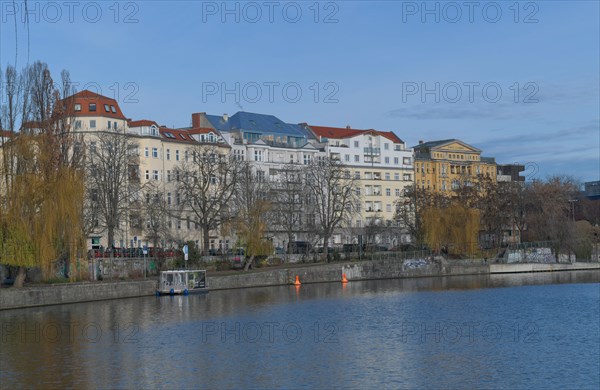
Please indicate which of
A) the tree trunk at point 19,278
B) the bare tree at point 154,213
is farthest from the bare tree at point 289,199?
the tree trunk at point 19,278

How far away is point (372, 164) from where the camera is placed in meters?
147

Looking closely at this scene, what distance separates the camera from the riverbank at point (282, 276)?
2476 inches

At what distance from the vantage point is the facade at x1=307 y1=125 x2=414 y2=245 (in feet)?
472

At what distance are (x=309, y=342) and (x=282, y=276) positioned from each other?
45157 millimetres

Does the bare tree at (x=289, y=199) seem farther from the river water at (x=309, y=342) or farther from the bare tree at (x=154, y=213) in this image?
the river water at (x=309, y=342)

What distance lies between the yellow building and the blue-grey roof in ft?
86.4

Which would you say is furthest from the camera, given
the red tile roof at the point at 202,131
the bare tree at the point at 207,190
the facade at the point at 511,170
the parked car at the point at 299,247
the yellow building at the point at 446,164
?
the facade at the point at 511,170

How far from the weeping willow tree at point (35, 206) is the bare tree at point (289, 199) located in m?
41.1

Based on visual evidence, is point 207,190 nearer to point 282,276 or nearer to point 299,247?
point 282,276

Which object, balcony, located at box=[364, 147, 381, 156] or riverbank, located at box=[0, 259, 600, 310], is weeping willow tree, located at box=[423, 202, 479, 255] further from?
balcony, located at box=[364, 147, 381, 156]

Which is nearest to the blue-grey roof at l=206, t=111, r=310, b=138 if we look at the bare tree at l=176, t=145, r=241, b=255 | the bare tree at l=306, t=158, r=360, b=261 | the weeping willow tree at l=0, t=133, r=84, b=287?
the bare tree at l=306, t=158, r=360, b=261

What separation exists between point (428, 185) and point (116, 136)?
75.8m

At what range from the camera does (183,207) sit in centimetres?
Answer: 10919

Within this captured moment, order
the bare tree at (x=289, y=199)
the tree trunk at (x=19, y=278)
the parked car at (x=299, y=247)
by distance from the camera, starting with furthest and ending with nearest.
A: the parked car at (x=299, y=247) < the bare tree at (x=289, y=199) < the tree trunk at (x=19, y=278)
